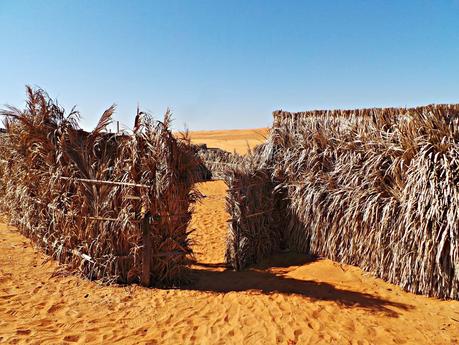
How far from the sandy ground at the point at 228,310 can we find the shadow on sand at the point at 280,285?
0.7 inches

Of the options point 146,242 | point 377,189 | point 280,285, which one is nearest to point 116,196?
point 146,242

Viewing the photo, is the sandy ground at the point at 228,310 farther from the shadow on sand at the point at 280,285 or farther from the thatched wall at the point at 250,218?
the thatched wall at the point at 250,218

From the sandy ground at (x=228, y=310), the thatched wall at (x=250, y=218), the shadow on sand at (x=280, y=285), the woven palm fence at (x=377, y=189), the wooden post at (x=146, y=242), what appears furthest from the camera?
the thatched wall at (x=250, y=218)

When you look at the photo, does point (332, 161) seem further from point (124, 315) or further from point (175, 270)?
point (124, 315)

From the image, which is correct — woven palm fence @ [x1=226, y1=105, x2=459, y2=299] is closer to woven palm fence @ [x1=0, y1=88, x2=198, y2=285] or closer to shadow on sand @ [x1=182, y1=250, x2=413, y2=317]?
shadow on sand @ [x1=182, y1=250, x2=413, y2=317]

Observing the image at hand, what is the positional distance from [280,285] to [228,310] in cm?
134

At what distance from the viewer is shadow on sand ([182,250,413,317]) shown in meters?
5.30

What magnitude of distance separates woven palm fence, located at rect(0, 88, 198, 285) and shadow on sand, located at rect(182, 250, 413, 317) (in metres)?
0.69

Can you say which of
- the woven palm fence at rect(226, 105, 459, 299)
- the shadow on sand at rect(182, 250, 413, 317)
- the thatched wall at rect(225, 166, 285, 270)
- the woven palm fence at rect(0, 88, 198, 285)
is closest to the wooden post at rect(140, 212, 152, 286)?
the woven palm fence at rect(0, 88, 198, 285)

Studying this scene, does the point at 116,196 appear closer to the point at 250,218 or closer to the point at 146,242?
the point at 146,242

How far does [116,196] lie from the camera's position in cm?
581

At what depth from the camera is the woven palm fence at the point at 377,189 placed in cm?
518

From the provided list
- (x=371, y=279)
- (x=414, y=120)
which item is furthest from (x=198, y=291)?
(x=414, y=120)

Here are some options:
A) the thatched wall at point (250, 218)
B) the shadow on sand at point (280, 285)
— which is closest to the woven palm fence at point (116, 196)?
the shadow on sand at point (280, 285)
